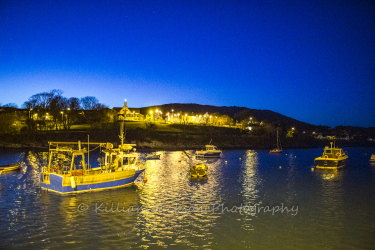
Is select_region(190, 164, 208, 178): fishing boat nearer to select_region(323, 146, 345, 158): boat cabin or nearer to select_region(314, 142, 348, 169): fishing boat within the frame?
select_region(314, 142, 348, 169): fishing boat

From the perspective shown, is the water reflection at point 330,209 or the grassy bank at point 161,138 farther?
the grassy bank at point 161,138

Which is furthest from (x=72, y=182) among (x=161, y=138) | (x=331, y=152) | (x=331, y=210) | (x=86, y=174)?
(x=161, y=138)

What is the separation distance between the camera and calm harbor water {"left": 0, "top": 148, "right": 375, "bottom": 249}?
64.3ft

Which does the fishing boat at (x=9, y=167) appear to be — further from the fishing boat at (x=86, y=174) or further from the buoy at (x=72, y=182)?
the buoy at (x=72, y=182)

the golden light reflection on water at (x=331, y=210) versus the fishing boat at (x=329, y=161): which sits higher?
the fishing boat at (x=329, y=161)

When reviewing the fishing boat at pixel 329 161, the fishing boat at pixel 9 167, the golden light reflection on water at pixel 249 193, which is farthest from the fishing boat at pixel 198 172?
the fishing boat at pixel 9 167

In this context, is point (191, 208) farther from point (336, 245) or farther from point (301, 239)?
point (336, 245)

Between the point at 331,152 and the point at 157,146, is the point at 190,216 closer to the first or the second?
the point at 331,152

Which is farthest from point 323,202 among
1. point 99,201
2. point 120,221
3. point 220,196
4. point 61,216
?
point 61,216

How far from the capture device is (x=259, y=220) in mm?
24438

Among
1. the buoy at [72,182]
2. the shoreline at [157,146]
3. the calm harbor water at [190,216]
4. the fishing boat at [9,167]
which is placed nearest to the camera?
the calm harbor water at [190,216]

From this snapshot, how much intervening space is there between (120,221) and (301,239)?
13770 millimetres

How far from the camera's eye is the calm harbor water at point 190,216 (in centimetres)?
1959

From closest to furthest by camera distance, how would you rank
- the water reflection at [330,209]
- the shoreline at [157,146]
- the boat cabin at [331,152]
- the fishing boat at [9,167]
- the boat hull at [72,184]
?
the water reflection at [330,209] < the boat hull at [72,184] < the fishing boat at [9,167] < the boat cabin at [331,152] < the shoreline at [157,146]
